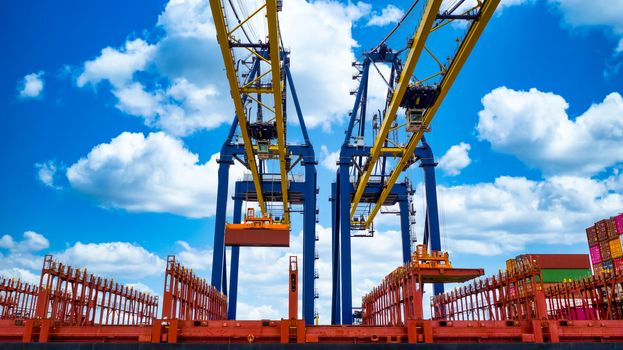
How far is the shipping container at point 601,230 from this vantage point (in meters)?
27.3

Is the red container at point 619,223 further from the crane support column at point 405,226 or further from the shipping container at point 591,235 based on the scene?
the crane support column at point 405,226

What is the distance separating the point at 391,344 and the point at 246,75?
21847 millimetres

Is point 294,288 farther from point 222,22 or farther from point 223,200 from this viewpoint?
point 223,200

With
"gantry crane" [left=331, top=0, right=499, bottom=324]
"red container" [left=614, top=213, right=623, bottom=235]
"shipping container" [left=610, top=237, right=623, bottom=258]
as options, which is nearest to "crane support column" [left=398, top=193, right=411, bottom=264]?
"gantry crane" [left=331, top=0, right=499, bottom=324]

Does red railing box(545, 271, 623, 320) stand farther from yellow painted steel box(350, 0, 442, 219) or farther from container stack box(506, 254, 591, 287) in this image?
container stack box(506, 254, 591, 287)

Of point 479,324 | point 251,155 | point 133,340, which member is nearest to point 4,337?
point 133,340

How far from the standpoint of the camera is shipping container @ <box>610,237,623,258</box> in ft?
84.0

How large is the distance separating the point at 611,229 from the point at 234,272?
25.6 m

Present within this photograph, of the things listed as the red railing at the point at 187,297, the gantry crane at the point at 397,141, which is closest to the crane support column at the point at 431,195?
the gantry crane at the point at 397,141

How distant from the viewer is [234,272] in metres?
37.2

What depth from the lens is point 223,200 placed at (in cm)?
3117

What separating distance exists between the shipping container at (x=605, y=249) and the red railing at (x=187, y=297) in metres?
22.1

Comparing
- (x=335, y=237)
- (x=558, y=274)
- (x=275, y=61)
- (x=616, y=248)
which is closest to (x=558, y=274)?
(x=558, y=274)

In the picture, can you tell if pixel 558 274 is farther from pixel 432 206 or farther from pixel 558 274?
pixel 432 206
